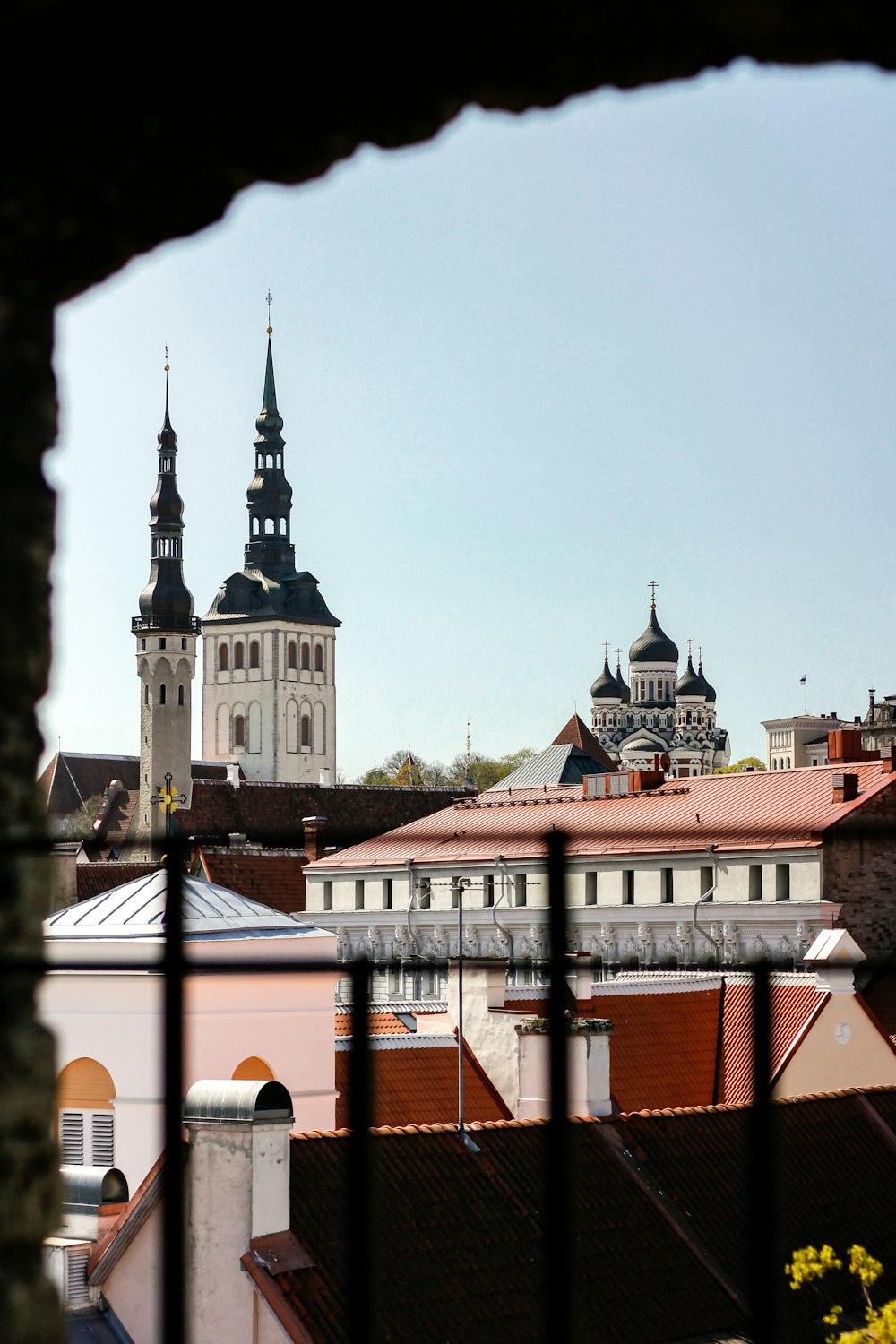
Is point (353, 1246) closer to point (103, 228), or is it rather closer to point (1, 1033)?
point (1, 1033)

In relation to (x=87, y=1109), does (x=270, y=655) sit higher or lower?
higher

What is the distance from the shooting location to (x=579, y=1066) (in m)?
18.3

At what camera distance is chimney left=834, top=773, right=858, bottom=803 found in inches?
1661

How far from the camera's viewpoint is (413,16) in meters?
1.83

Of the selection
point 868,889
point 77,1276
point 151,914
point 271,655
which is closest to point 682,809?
point 868,889

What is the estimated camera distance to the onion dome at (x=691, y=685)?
6565 inches

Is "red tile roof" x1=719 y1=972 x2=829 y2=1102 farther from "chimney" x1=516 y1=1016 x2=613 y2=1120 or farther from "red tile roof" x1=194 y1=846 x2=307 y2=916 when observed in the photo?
"red tile roof" x1=194 y1=846 x2=307 y2=916

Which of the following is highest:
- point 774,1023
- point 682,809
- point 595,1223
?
point 682,809

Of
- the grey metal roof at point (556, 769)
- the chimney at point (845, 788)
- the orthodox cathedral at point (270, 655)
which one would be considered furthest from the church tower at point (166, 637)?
the chimney at point (845, 788)

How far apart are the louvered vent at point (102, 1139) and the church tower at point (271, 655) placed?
121 meters

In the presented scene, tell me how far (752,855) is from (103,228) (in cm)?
4175

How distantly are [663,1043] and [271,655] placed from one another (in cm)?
11264

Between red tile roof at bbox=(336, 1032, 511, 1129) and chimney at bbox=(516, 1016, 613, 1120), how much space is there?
59cm

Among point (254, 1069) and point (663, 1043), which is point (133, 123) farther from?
point (663, 1043)
